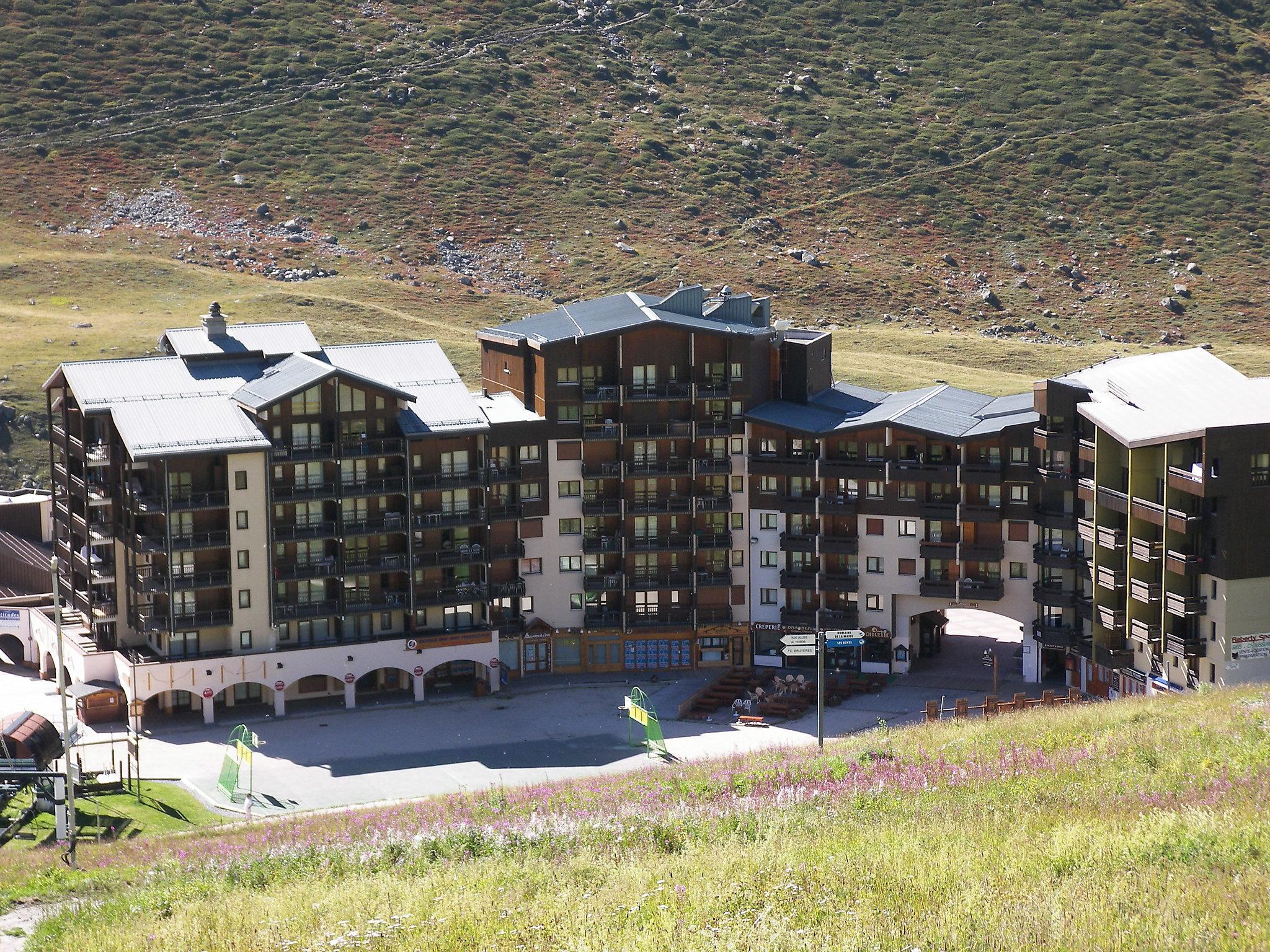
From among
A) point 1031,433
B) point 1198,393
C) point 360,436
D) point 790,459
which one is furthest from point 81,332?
point 1198,393

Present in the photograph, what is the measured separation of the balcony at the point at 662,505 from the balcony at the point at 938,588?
544 inches

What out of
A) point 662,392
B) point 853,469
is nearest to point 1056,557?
point 853,469

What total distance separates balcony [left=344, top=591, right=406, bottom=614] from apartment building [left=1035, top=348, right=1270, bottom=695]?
3412cm

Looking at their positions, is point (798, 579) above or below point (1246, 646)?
above

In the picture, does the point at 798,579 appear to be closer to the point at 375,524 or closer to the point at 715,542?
the point at 715,542

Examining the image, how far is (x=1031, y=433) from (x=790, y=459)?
13718mm

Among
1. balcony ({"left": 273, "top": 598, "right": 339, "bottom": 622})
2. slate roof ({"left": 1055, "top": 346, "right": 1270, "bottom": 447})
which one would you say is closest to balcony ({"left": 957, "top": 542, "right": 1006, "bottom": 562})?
slate roof ({"left": 1055, "top": 346, "right": 1270, "bottom": 447})

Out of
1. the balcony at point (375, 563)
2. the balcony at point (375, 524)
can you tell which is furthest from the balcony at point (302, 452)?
the balcony at point (375, 563)

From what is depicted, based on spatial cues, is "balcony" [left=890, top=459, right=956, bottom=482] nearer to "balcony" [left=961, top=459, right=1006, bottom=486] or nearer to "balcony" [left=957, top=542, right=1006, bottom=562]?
"balcony" [left=961, top=459, right=1006, bottom=486]

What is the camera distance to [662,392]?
9825 centimetres

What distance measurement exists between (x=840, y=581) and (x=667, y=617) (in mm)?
10415

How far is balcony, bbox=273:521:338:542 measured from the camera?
9062cm

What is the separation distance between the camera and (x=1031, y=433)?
91.9 m

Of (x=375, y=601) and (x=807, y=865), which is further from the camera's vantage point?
(x=375, y=601)
